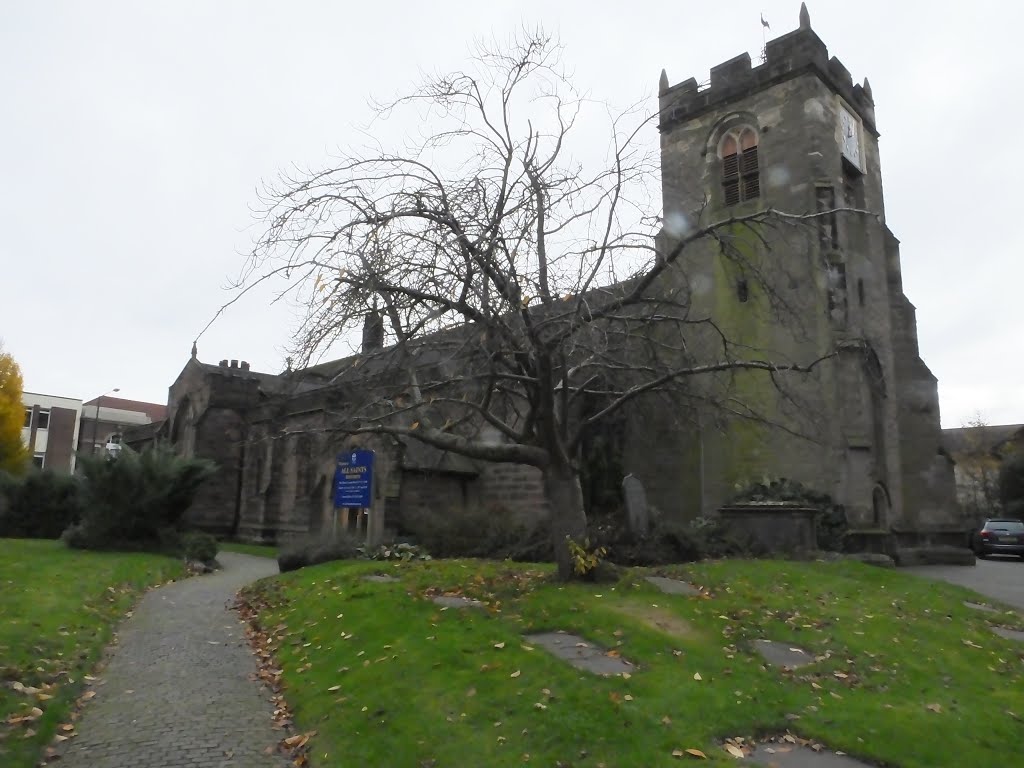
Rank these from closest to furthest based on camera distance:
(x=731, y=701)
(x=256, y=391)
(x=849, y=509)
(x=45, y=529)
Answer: (x=731, y=701) → (x=849, y=509) → (x=45, y=529) → (x=256, y=391)

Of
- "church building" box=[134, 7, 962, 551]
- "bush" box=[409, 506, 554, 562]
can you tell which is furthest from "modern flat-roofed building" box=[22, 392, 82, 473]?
"bush" box=[409, 506, 554, 562]

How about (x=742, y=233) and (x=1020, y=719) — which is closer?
(x=1020, y=719)

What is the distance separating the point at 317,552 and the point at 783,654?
36.7 ft

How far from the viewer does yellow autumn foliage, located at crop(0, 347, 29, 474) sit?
4529 centimetres

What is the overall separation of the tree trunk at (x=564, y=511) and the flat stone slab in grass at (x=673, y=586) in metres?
1.31

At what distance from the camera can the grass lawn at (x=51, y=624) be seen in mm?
6793

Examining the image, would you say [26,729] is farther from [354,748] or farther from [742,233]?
[742,233]

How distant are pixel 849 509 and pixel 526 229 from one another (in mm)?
15066

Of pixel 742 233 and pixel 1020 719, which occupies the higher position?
pixel 742 233

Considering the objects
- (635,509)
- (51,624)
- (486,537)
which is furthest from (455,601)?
(486,537)

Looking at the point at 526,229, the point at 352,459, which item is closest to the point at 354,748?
the point at 526,229

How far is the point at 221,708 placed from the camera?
760cm

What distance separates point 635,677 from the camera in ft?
23.2

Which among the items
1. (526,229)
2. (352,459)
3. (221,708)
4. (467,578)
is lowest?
(221,708)
